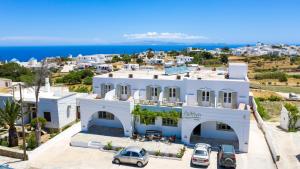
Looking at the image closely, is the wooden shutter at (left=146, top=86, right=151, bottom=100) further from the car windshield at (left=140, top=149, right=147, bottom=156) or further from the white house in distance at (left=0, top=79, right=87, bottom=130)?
the white house in distance at (left=0, top=79, right=87, bottom=130)

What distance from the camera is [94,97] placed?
3042cm

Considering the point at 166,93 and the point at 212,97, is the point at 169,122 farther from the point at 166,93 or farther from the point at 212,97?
the point at 212,97

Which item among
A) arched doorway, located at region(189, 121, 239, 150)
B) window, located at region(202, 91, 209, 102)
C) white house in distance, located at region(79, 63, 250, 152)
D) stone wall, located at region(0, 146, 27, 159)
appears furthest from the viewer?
window, located at region(202, 91, 209, 102)

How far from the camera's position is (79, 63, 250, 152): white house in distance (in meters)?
25.0

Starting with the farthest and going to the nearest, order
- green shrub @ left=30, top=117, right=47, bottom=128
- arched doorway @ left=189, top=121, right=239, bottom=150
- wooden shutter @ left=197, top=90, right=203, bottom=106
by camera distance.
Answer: green shrub @ left=30, top=117, right=47, bottom=128 < wooden shutter @ left=197, top=90, right=203, bottom=106 < arched doorway @ left=189, top=121, right=239, bottom=150

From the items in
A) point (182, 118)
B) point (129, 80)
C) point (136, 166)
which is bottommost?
point (136, 166)

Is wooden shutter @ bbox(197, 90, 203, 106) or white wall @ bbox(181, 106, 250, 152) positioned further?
wooden shutter @ bbox(197, 90, 203, 106)

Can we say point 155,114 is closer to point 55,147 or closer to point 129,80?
point 129,80

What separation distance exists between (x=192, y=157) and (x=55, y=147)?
1316cm

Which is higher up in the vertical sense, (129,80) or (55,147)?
(129,80)

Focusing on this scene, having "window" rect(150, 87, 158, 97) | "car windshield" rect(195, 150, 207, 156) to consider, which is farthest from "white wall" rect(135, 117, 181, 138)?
"car windshield" rect(195, 150, 207, 156)

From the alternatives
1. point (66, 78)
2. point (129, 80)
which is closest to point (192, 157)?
point (129, 80)

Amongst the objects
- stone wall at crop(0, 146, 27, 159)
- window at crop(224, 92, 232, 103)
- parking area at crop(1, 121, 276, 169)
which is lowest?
parking area at crop(1, 121, 276, 169)

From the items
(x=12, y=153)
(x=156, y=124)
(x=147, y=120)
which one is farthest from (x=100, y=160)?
(x=12, y=153)
